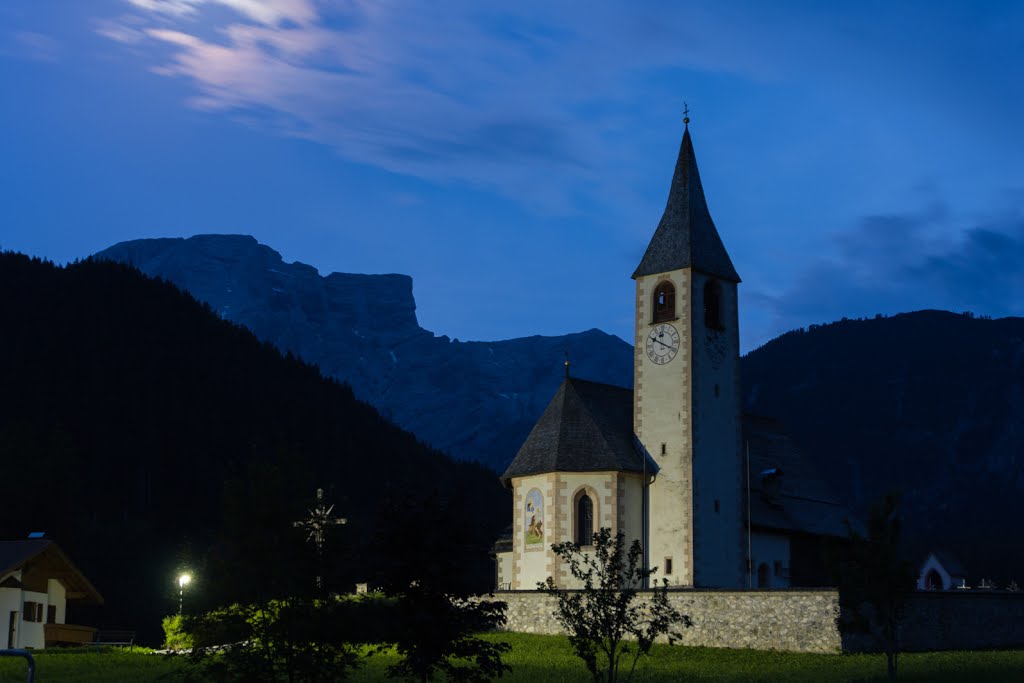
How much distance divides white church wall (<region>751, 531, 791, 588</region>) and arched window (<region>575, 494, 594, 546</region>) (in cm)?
870

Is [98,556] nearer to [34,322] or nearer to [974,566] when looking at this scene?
[34,322]

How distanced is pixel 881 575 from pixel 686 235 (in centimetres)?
3164

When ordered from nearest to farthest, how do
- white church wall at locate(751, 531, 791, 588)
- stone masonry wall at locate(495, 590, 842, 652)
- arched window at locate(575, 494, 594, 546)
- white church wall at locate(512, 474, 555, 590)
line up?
1. stone masonry wall at locate(495, 590, 842, 652)
2. white church wall at locate(512, 474, 555, 590)
3. arched window at locate(575, 494, 594, 546)
4. white church wall at locate(751, 531, 791, 588)

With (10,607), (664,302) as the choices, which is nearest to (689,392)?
(664,302)

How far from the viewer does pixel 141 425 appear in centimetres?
16912

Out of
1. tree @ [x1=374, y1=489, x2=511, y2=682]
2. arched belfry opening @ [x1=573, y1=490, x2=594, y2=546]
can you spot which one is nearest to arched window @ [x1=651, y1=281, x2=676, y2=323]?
arched belfry opening @ [x1=573, y1=490, x2=594, y2=546]

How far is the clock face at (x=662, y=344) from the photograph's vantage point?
66.4 metres

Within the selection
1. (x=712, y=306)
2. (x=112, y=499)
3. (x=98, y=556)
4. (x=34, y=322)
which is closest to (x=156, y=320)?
(x=34, y=322)

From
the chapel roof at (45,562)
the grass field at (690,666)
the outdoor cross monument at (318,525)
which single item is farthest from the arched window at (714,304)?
the outdoor cross monument at (318,525)

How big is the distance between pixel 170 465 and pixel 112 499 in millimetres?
10229

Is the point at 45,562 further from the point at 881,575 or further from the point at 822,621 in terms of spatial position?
the point at 881,575

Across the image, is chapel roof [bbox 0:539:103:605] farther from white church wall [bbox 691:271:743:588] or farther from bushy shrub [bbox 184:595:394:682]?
bushy shrub [bbox 184:595:394:682]

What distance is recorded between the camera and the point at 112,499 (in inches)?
6161

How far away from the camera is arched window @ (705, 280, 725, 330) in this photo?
67875mm
